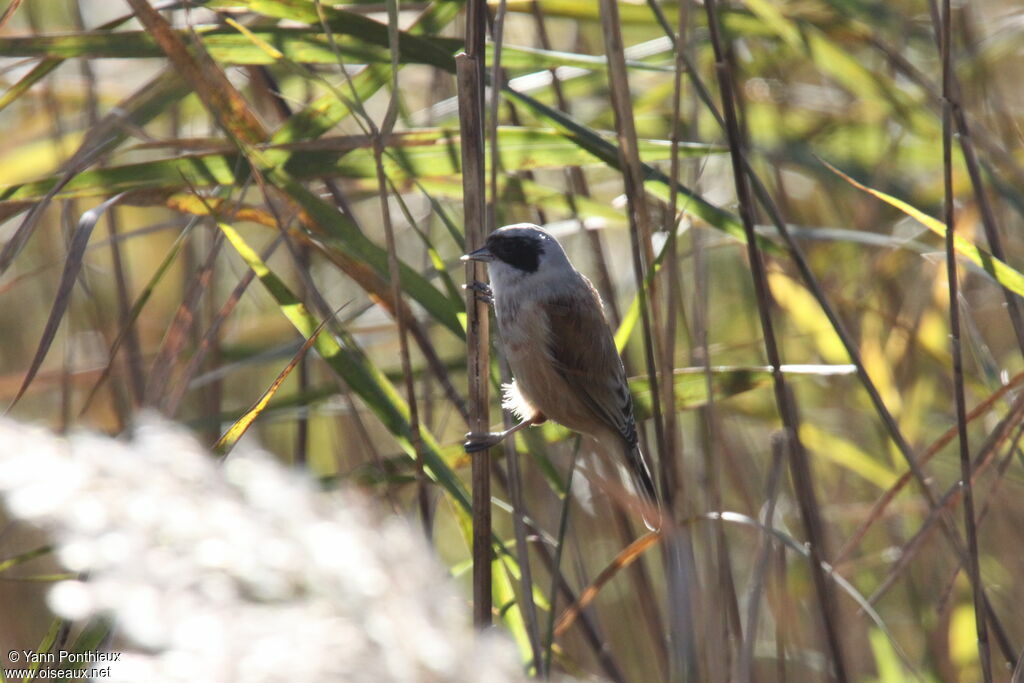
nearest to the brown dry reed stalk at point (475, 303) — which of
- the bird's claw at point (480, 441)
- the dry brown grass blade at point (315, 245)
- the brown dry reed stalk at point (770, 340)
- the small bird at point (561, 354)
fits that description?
the bird's claw at point (480, 441)

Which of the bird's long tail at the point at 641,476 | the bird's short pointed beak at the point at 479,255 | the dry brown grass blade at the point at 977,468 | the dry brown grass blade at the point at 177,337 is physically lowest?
the bird's long tail at the point at 641,476

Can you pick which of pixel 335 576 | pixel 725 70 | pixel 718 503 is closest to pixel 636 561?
pixel 718 503

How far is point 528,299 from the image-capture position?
2830mm

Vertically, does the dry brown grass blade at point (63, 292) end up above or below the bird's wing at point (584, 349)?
above

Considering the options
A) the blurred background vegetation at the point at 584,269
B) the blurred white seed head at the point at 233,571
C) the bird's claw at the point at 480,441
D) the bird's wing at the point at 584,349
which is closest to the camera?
the blurred white seed head at the point at 233,571

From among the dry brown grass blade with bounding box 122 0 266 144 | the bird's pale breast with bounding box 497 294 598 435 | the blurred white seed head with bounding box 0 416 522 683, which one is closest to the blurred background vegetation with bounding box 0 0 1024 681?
the dry brown grass blade with bounding box 122 0 266 144

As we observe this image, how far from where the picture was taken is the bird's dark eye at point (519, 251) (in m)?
2.44

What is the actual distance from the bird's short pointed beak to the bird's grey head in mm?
38

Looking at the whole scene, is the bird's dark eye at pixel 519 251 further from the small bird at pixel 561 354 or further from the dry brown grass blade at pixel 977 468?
the dry brown grass blade at pixel 977 468

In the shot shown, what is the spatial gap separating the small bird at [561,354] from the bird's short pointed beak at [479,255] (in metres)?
0.48

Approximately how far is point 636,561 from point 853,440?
156 cm

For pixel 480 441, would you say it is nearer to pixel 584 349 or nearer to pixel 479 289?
pixel 479 289

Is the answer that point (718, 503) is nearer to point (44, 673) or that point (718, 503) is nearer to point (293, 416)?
point (293, 416)

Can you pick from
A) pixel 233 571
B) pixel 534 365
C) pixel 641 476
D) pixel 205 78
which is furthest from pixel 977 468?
pixel 205 78
